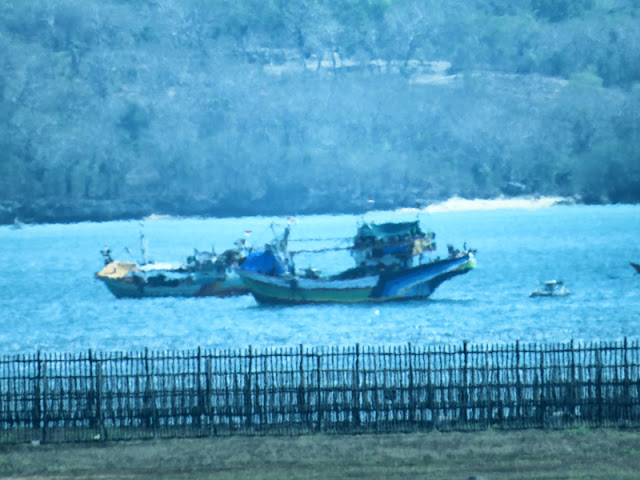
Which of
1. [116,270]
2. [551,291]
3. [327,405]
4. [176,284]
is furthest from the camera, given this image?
[116,270]

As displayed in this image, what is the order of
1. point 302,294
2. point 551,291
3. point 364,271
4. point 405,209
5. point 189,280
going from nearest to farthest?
1. point 302,294
2. point 364,271
3. point 551,291
4. point 189,280
5. point 405,209

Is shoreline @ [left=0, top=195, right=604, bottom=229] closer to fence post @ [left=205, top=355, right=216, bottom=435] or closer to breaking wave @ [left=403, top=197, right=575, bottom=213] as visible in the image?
breaking wave @ [left=403, top=197, right=575, bottom=213]

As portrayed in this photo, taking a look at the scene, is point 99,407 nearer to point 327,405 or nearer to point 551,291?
point 327,405

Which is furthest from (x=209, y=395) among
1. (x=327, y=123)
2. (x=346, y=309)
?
(x=327, y=123)

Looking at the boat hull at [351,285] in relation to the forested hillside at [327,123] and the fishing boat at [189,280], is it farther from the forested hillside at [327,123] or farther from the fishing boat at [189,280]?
the forested hillside at [327,123]

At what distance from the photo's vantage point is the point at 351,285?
184ft

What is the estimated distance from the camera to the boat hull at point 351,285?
55156mm

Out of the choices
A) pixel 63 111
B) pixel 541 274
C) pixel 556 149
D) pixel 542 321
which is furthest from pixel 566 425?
pixel 63 111

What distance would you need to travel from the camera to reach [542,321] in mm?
50969

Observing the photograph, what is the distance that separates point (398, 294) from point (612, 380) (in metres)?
38.5

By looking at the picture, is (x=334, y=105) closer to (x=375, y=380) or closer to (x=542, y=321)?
(x=542, y=321)

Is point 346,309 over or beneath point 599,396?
beneath

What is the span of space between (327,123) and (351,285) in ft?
394

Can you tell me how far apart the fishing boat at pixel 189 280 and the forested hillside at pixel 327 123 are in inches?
4087
